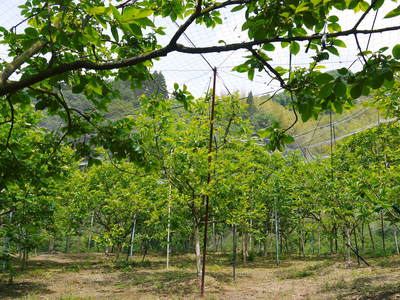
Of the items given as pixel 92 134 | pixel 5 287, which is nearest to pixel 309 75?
pixel 92 134

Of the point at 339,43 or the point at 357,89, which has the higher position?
the point at 339,43

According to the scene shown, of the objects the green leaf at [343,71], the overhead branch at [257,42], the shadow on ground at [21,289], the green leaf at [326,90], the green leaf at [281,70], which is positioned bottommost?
the shadow on ground at [21,289]

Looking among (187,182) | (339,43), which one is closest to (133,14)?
(339,43)

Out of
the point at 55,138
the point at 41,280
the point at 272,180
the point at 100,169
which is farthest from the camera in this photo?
the point at 272,180

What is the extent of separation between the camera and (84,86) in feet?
8.06

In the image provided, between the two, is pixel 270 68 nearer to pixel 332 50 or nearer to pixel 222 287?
pixel 332 50

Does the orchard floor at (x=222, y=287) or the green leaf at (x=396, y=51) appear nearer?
the green leaf at (x=396, y=51)

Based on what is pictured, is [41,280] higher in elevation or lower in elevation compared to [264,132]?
lower

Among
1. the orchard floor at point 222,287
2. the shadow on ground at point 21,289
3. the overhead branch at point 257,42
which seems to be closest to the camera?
the overhead branch at point 257,42

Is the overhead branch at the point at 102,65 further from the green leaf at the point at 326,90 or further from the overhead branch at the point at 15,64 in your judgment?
the green leaf at the point at 326,90

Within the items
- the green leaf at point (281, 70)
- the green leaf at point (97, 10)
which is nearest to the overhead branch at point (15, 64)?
the green leaf at point (97, 10)

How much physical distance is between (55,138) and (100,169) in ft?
59.7

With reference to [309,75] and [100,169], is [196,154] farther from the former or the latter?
[100,169]

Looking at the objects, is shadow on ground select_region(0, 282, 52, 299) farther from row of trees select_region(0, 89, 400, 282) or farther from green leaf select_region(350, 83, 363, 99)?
green leaf select_region(350, 83, 363, 99)
